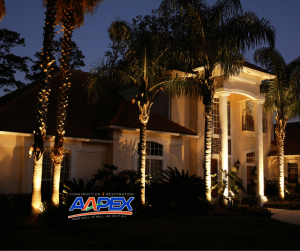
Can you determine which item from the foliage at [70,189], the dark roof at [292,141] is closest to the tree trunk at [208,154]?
the foliage at [70,189]

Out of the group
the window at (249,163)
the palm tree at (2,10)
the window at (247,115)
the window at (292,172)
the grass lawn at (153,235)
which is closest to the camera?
the grass lawn at (153,235)

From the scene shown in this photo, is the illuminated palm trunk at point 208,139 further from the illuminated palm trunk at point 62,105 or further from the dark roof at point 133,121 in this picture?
the illuminated palm trunk at point 62,105

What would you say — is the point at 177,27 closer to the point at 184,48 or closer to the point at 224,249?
the point at 184,48

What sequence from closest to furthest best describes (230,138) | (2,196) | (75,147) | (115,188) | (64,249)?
1. (64,249)
2. (2,196)
3. (115,188)
4. (75,147)
5. (230,138)

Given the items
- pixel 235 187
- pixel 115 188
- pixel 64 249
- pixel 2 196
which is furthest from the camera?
pixel 235 187

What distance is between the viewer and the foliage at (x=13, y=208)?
1070cm

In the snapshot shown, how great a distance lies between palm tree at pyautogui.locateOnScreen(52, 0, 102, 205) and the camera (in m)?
12.4

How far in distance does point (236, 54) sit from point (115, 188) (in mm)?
8227

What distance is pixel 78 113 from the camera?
56.7ft

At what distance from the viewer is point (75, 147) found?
16.1 m

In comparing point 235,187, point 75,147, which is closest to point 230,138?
point 235,187

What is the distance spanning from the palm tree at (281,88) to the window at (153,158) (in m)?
7.89

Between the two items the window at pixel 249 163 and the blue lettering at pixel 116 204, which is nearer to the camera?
the blue lettering at pixel 116 204

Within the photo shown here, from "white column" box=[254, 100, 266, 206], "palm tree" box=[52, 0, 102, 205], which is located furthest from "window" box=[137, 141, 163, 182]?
"palm tree" box=[52, 0, 102, 205]
